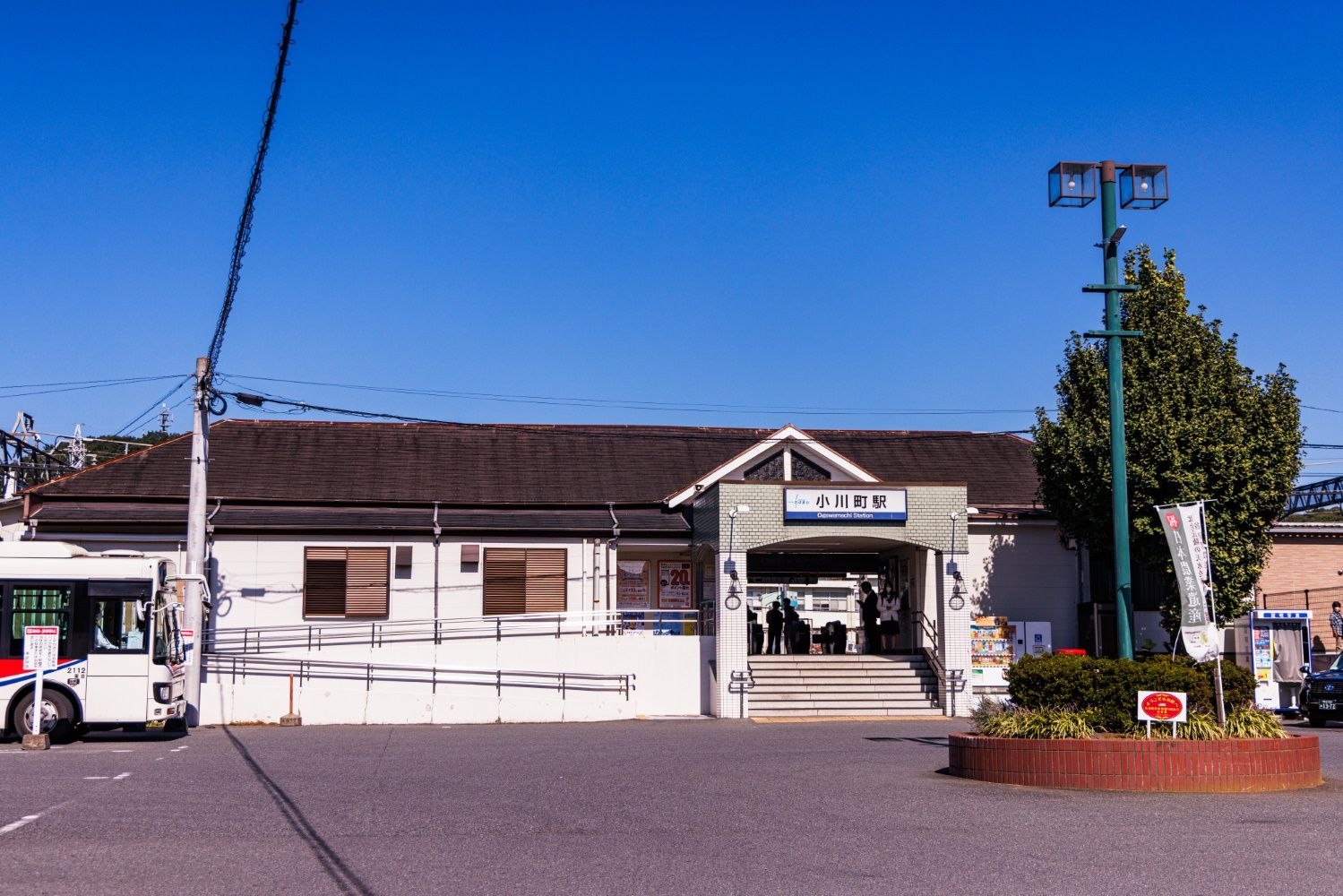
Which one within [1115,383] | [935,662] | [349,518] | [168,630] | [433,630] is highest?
[1115,383]

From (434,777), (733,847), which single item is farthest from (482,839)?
(434,777)

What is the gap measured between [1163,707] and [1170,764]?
772 mm

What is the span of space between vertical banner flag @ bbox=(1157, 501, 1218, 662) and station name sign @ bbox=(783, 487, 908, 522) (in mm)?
13028

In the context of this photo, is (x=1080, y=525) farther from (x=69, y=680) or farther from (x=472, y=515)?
(x=69, y=680)

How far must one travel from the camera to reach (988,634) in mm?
30062

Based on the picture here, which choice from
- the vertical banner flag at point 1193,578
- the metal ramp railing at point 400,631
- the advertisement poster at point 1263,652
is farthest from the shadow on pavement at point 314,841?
the advertisement poster at point 1263,652

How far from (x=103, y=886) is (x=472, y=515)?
2329cm

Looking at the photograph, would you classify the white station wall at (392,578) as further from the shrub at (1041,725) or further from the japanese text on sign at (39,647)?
the shrub at (1041,725)

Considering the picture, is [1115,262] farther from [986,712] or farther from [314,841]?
[314,841]

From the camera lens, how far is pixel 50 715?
827 inches

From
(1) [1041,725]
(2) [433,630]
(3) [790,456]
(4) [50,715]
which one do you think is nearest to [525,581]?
(2) [433,630]

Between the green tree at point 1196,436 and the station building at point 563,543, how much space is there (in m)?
3.95

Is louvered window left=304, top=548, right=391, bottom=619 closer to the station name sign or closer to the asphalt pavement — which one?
the station name sign

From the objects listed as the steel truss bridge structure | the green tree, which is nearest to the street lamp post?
the green tree
